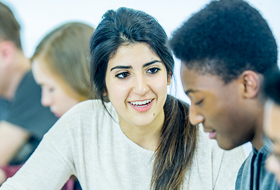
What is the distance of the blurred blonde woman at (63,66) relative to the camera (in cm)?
158

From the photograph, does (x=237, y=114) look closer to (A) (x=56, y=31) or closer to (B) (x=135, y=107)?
(B) (x=135, y=107)

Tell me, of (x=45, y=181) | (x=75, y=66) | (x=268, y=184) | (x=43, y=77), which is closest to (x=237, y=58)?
(x=268, y=184)

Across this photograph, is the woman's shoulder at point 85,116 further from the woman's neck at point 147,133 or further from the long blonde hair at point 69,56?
the long blonde hair at point 69,56

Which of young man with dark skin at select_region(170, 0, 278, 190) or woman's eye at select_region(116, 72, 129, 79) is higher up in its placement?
young man with dark skin at select_region(170, 0, 278, 190)

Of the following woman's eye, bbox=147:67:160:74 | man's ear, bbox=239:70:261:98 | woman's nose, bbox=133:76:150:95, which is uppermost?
man's ear, bbox=239:70:261:98

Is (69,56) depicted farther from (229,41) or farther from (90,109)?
(229,41)

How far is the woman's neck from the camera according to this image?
1.26m

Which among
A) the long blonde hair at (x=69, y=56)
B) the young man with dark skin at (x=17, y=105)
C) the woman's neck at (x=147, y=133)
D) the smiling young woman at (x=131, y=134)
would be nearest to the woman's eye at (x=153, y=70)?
the smiling young woman at (x=131, y=134)

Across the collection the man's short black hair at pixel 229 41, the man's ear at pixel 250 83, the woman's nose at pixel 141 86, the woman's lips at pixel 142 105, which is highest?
the man's short black hair at pixel 229 41

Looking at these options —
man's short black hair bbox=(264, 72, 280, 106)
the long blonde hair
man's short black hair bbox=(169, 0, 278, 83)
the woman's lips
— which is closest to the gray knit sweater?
the woman's lips

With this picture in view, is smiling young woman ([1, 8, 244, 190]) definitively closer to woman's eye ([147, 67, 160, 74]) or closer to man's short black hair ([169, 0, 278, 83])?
woman's eye ([147, 67, 160, 74])

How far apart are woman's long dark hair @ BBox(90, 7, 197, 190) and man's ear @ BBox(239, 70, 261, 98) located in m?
Result: 0.45

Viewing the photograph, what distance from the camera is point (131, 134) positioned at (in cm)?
129

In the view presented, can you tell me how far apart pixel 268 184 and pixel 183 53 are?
33 centimetres
